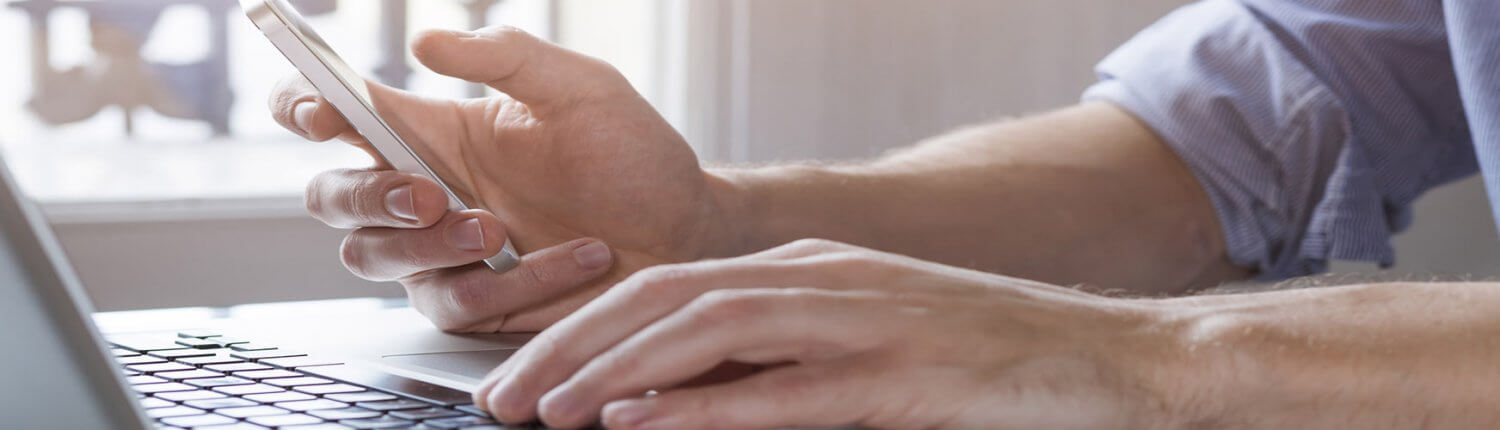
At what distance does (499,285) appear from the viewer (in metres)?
0.63

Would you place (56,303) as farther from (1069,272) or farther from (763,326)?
(1069,272)

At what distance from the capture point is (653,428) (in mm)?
360

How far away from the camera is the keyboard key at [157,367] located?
1.57ft

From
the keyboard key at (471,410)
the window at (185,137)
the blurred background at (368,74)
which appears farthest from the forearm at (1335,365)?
the window at (185,137)

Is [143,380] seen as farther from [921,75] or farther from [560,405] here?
[921,75]

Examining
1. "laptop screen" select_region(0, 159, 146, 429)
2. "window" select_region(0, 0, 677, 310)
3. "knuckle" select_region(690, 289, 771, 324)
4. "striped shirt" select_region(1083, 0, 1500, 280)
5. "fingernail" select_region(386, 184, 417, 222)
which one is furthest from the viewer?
"window" select_region(0, 0, 677, 310)

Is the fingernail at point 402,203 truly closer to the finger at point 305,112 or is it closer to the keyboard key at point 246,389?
the finger at point 305,112

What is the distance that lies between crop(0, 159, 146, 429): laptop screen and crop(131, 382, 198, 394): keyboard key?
141mm

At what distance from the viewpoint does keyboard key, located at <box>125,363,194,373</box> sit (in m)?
0.48

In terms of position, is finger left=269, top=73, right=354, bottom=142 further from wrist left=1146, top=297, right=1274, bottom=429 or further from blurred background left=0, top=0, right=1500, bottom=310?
blurred background left=0, top=0, right=1500, bottom=310

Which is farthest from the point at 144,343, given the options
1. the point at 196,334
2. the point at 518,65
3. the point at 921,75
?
the point at 921,75

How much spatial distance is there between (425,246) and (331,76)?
0.43 feet

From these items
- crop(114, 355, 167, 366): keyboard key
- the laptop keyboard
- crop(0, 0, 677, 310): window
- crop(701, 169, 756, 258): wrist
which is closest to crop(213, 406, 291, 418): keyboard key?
the laptop keyboard

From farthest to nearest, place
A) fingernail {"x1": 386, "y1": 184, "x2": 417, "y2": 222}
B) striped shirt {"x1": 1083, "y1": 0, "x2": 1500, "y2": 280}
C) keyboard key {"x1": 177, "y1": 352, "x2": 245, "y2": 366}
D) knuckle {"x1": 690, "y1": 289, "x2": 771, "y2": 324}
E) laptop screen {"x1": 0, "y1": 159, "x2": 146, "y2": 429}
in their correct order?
1. striped shirt {"x1": 1083, "y1": 0, "x2": 1500, "y2": 280}
2. fingernail {"x1": 386, "y1": 184, "x2": 417, "y2": 222}
3. keyboard key {"x1": 177, "y1": 352, "x2": 245, "y2": 366}
4. knuckle {"x1": 690, "y1": 289, "x2": 771, "y2": 324}
5. laptop screen {"x1": 0, "y1": 159, "x2": 146, "y2": 429}
